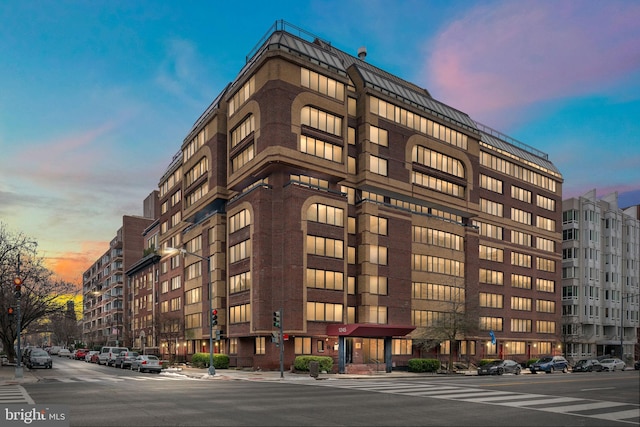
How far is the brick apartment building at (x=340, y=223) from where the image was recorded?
48.8 meters

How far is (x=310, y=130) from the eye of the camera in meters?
50.8

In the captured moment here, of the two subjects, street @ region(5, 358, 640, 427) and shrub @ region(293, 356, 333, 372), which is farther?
shrub @ region(293, 356, 333, 372)

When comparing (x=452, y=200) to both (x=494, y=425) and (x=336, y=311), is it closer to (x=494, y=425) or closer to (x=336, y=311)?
(x=336, y=311)

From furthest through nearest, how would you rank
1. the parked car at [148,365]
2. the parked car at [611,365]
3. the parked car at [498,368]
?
1. the parked car at [611,365]
2. the parked car at [498,368]
3. the parked car at [148,365]

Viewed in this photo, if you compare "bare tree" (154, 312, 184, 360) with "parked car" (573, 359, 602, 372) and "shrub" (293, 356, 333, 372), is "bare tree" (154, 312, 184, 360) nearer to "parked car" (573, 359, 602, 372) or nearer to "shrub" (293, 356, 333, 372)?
"shrub" (293, 356, 333, 372)

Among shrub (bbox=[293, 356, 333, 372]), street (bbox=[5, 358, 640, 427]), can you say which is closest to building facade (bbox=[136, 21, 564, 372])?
shrub (bbox=[293, 356, 333, 372])

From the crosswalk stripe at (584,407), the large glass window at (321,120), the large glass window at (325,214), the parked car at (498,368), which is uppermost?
the large glass window at (321,120)

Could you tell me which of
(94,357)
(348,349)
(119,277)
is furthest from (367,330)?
(119,277)

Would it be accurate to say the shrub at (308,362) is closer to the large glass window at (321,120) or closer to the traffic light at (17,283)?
the large glass window at (321,120)

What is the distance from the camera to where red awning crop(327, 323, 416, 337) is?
46938mm

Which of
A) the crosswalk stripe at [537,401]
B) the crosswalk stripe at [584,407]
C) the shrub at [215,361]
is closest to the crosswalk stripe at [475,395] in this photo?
the crosswalk stripe at [537,401]

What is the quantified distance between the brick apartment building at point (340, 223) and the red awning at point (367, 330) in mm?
156

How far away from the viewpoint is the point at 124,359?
5278 centimetres

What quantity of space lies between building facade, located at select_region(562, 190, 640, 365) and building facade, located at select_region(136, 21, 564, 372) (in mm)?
14649
